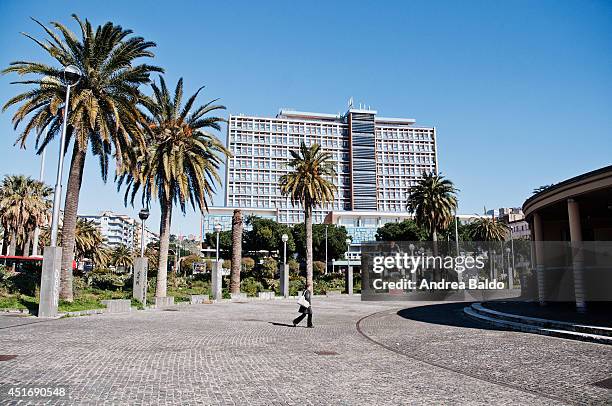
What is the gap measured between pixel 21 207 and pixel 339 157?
11263 centimetres

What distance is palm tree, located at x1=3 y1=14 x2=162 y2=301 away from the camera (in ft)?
68.3

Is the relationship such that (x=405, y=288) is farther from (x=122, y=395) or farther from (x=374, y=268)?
(x=122, y=395)

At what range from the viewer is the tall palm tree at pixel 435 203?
4350cm

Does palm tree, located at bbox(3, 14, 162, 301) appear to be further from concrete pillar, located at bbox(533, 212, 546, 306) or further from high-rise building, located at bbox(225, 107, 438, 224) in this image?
high-rise building, located at bbox(225, 107, 438, 224)

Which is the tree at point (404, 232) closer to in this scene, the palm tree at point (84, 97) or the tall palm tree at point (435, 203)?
the tall palm tree at point (435, 203)

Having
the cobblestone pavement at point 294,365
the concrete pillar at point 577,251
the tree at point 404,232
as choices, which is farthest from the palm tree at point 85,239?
the concrete pillar at point 577,251

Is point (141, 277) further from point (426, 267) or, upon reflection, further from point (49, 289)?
point (426, 267)

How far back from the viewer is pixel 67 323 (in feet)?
50.9

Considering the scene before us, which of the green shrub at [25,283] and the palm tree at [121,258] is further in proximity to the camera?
the palm tree at [121,258]

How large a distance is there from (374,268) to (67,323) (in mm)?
41065

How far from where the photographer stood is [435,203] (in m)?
43.4

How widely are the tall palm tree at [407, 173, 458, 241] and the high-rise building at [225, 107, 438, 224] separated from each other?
9186 centimetres

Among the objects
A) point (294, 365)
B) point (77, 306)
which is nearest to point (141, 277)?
point (77, 306)

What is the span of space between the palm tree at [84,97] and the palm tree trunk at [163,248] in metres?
6.71
